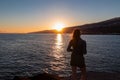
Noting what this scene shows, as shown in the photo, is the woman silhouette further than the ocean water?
No

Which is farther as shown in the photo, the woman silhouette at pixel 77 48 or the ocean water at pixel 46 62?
the ocean water at pixel 46 62

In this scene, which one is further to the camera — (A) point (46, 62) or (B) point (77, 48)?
(A) point (46, 62)

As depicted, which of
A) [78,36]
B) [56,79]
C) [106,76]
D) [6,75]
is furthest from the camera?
[6,75]

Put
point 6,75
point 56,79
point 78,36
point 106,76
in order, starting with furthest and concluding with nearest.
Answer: point 6,75, point 106,76, point 56,79, point 78,36

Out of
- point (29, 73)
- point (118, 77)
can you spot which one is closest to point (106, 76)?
point (118, 77)

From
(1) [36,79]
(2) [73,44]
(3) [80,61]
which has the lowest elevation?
(1) [36,79]

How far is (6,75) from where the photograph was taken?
23078 millimetres

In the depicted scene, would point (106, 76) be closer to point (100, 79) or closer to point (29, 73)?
point (100, 79)

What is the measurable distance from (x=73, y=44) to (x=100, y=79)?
17.2 ft

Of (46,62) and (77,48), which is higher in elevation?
(77,48)

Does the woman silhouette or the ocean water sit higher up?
the woman silhouette

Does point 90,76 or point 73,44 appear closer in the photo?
point 73,44

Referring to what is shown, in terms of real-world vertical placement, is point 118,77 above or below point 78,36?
below

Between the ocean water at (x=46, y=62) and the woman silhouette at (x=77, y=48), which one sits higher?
the woman silhouette at (x=77, y=48)
